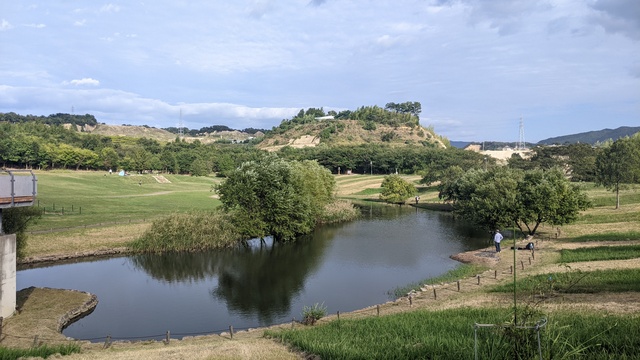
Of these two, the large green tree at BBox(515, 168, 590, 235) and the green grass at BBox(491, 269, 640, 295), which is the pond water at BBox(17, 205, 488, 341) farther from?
the green grass at BBox(491, 269, 640, 295)

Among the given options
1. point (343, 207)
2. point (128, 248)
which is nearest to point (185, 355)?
point (128, 248)

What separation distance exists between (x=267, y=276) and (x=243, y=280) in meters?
2.17

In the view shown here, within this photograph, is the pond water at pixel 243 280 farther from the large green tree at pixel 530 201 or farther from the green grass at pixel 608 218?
the green grass at pixel 608 218

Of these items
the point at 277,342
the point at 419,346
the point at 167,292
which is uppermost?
the point at 419,346

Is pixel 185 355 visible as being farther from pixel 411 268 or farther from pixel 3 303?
pixel 411 268

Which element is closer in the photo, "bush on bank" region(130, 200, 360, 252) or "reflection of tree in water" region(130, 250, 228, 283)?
"reflection of tree in water" region(130, 250, 228, 283)

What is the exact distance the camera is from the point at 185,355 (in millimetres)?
16422

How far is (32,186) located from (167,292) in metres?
13.9

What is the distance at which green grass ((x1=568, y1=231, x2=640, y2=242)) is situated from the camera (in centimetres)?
4328

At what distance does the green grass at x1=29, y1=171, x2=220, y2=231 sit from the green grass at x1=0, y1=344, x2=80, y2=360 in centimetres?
3777

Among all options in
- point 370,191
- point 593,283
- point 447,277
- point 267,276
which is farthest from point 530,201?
point 370,191

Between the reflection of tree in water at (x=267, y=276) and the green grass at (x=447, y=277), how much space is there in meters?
7.78

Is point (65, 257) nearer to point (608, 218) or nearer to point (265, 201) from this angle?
point (265, 201)


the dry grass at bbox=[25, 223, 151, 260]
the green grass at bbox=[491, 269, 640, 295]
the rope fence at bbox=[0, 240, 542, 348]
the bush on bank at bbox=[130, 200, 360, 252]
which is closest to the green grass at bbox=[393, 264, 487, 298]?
the rope fence at bbox=[0, 240, 542, 348]
